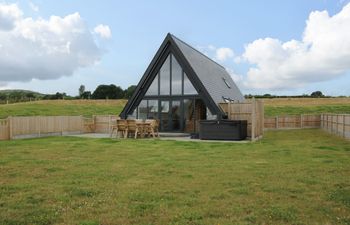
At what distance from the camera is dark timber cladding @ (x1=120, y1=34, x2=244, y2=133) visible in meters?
19.4

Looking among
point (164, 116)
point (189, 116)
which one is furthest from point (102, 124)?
point (189, 116)

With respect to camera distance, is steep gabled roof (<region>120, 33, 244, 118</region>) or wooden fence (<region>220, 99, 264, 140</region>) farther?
steep gabled roof (<region>120, 33, 244, 118</region>)

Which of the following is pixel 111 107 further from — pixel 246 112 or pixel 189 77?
pixel 246 112

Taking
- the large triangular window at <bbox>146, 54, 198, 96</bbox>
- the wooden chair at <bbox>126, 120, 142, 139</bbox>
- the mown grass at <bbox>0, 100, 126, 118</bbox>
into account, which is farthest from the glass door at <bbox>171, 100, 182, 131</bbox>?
the mown grass at <bbox>0, 100, 126, 118</bbox>

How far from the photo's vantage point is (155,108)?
20.7 m

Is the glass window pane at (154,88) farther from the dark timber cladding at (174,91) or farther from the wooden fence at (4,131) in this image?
the wooden fence at (4,131)

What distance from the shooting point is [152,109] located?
20.8m

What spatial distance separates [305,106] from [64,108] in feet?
A: 99.1

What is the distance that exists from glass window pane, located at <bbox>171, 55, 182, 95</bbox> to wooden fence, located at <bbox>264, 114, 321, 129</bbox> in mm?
12002

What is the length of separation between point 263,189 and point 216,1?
9403mm

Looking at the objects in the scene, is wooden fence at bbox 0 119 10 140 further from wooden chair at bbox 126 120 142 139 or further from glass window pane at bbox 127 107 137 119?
glass window pane at bbox 127 107 137 119

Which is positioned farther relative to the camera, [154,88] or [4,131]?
[154,88]

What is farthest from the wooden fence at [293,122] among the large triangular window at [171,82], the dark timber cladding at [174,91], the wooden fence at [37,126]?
the wooden fence at [37,126]

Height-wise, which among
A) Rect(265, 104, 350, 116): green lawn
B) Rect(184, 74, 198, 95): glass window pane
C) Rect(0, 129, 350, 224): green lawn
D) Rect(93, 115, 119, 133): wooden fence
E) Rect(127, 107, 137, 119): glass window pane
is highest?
Rect(184, 74, 198, 95): glass window pane
